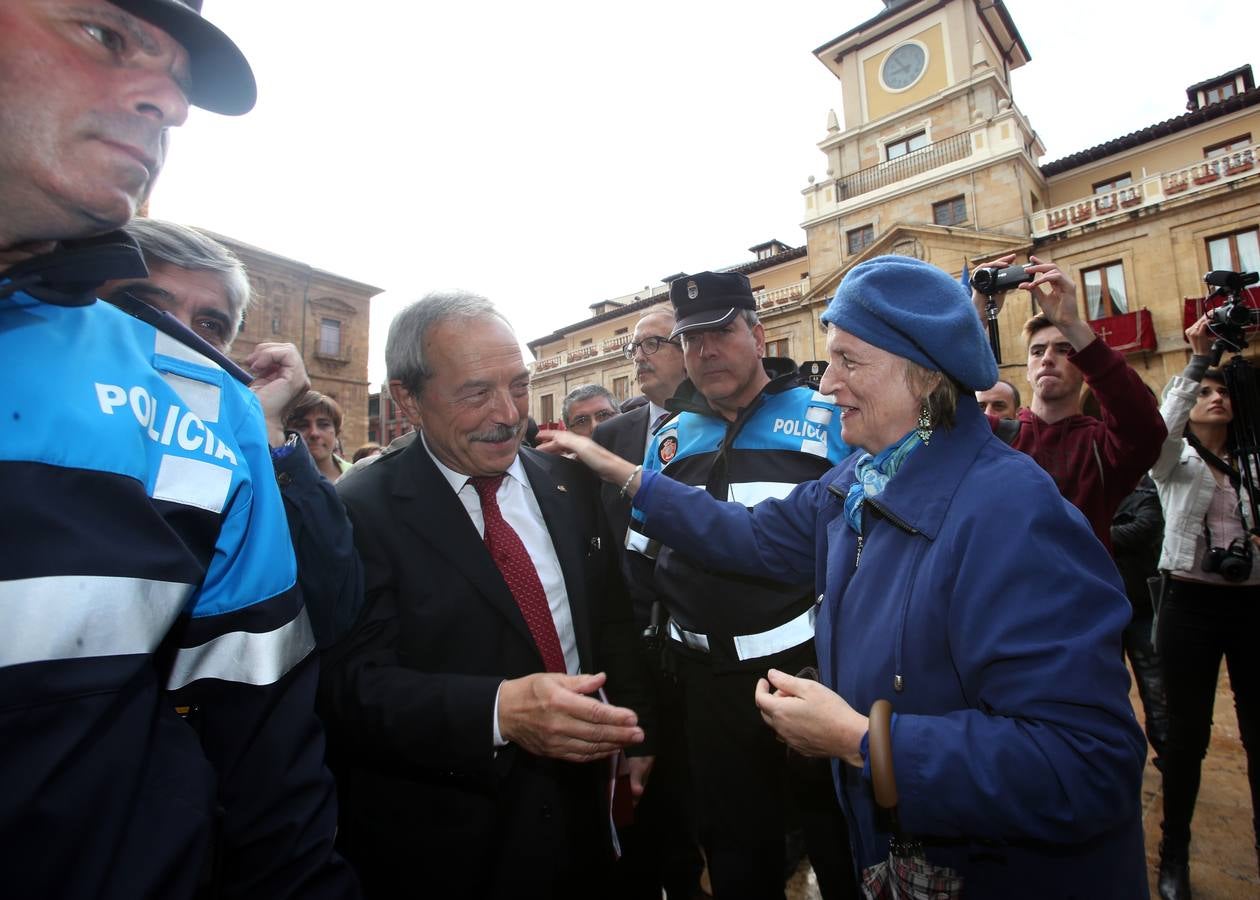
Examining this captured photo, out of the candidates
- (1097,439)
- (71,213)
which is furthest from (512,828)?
(1097,439)

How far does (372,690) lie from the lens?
158cm

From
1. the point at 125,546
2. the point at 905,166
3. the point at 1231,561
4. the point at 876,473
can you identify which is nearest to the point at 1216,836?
the point at 1231,561

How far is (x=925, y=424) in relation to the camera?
5.09 ft

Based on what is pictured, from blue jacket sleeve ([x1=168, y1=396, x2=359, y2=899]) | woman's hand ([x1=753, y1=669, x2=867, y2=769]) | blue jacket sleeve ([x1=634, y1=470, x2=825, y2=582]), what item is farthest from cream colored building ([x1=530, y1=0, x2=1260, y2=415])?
blue jacket sleeve ([x1=168, y1=396, x2=359, y2=899])

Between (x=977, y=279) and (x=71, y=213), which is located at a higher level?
(x=977, y=279)

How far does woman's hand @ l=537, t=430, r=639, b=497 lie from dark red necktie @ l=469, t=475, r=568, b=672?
1.53 feet

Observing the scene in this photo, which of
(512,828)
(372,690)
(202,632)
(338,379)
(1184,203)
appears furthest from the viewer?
(338,379)

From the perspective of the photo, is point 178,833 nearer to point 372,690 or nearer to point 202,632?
point 202,632

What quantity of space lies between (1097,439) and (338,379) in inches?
1212

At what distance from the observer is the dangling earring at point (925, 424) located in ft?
5.03

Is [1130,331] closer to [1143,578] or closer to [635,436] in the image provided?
[1143,578]

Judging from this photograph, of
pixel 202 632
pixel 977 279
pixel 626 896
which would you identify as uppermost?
pixel 977 279

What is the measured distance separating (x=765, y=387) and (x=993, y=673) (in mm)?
1657

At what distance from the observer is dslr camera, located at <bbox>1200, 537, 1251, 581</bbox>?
114 inches
